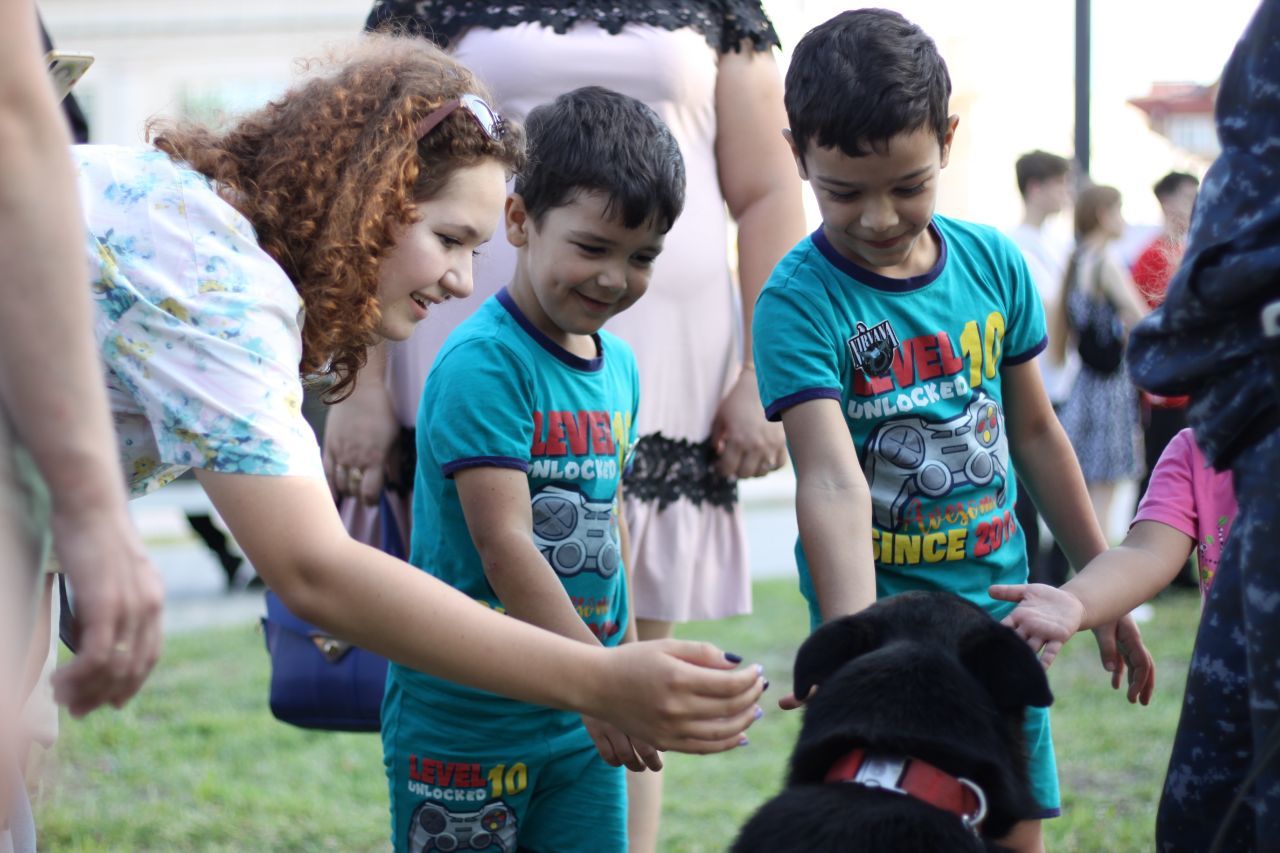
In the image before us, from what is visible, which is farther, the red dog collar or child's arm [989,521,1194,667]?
child's arm [989,521,1194,667]

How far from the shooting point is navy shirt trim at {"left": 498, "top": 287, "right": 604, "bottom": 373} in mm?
2699

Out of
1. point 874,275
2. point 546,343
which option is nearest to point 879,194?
point 874,275

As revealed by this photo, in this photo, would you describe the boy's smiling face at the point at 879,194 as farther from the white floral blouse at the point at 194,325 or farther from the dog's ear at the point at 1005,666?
the white floral blouse at the point at 194,325

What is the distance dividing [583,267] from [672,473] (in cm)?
64

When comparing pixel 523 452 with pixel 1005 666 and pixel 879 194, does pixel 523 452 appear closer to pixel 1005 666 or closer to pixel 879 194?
pixel 879 194

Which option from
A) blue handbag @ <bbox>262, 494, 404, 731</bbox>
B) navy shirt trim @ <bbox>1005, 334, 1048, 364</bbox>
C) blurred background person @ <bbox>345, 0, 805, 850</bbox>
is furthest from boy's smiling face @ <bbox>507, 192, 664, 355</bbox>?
blue handbag @ <bbox>262, 494, 404, 731</bbox>

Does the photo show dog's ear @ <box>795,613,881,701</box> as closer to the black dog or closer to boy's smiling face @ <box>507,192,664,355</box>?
the black dog

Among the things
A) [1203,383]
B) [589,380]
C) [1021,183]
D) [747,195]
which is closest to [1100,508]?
[1021,183]

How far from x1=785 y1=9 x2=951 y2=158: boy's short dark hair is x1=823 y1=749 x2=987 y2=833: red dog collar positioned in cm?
110

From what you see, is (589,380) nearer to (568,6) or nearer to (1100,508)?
(568,6)

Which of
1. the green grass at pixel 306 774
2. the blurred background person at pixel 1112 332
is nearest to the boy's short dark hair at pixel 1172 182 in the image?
the blurred background person at pixel 1112 332

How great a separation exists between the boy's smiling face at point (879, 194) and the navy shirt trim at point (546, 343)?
0.52 meters

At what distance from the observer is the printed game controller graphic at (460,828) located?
263 centimetres

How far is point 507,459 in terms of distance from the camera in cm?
252
